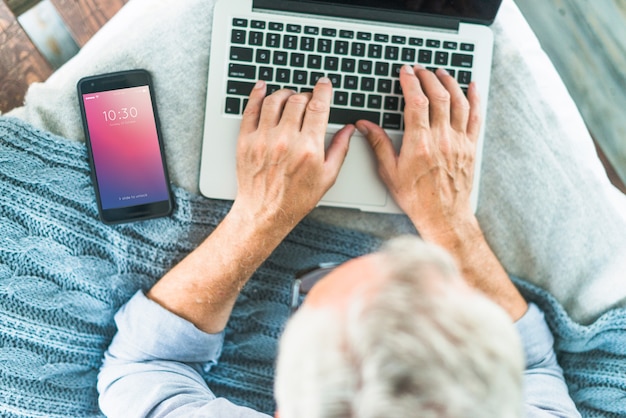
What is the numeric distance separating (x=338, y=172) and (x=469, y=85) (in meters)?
0.23

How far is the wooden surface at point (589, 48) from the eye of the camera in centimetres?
95

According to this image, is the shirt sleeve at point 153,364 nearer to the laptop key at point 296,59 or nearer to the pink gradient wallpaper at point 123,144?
the pink gradient wallpaper at point 123,144

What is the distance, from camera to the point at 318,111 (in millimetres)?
752

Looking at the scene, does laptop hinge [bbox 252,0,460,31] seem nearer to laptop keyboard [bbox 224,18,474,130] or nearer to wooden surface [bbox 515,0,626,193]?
laptop keyboard [bbox 224,18,474,130]

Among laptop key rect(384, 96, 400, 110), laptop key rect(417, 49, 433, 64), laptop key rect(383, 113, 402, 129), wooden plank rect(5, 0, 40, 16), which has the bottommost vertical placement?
wooden plank rect(5, 0, 40, 16)

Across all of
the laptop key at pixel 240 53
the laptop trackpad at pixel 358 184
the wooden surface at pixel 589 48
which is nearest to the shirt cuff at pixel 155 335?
the laptop trackpad at pixel 358 184

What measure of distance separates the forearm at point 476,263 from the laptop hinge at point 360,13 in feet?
0.95

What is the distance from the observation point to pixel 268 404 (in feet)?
2.80

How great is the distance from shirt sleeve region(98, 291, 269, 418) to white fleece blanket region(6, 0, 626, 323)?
202 mm

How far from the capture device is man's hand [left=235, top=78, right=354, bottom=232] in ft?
2.49

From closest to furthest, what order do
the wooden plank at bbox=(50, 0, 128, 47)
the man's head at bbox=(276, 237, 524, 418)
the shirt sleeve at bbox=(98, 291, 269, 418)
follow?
1. the man's head at bbox=(276, 237, 524, 418)
2. the shirt sleeve at bbox=(98, 291, 269, 418)
3. the wooden plank at bbox=(50, 0, 128, 47)

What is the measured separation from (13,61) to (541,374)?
0.95 meters

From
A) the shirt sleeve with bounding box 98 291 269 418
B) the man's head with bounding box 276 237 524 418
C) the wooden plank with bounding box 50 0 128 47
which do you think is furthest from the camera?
the wooden plank with bounding box 50 0 128 47

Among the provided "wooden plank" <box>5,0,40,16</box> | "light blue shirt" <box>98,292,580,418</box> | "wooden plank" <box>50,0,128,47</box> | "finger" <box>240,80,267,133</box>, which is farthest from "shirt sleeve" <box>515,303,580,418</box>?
"wooden plank" <box>5,0,40,16</box>
